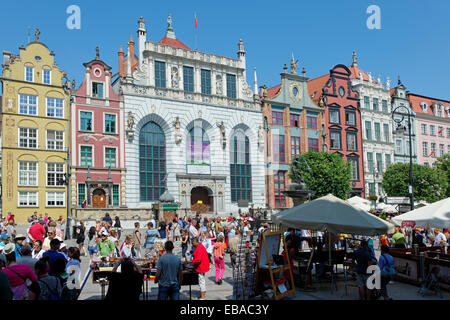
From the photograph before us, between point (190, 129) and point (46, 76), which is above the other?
point (46, 76)

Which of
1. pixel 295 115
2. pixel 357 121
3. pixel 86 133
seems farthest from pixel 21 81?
pixel 357 121

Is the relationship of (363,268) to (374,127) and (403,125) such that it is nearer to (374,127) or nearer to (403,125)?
(374,127)

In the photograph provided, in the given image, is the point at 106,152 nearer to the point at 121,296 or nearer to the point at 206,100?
the point at 206,100

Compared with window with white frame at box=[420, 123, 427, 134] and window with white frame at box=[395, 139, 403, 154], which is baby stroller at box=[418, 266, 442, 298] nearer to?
window with white frame at box=[395, 139, 403, 154]

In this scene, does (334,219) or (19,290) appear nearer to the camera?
(19,290)

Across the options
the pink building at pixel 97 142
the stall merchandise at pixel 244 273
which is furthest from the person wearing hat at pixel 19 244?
the pink building at pixel 97 142

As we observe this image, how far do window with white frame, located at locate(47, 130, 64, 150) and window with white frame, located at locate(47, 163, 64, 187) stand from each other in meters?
1.38

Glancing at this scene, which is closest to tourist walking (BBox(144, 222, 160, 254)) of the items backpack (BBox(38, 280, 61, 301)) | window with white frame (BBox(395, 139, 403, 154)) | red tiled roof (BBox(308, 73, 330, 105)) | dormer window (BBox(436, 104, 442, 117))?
backpack (BBox(38, 280, 61, 301))

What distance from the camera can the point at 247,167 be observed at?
1757 inches

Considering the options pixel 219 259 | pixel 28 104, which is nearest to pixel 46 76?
pixel 28 104

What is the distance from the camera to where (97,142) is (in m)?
36.9

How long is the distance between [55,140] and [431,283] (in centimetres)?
3082

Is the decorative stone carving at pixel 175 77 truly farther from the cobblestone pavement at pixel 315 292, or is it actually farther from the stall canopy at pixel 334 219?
the stall canopy at pixel 334 219

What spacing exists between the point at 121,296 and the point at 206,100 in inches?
1428
